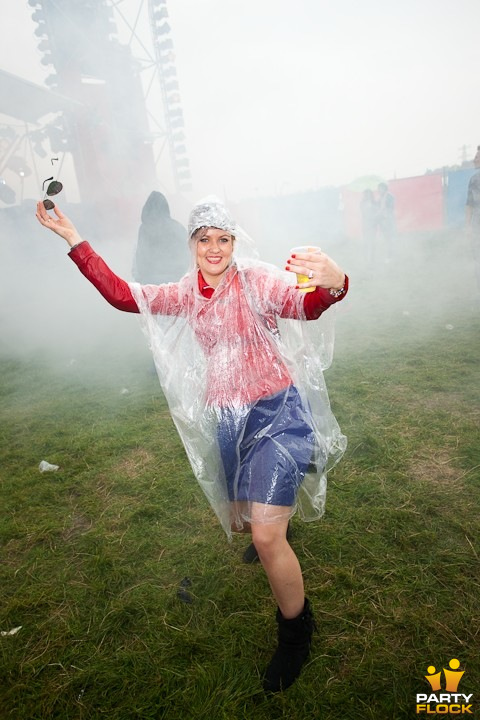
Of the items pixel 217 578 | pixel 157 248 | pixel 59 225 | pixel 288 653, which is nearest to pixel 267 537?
pixel 288 653

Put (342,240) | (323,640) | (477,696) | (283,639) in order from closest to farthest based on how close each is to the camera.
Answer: (477,696) → (283,639) → (323,640) → (342,240)

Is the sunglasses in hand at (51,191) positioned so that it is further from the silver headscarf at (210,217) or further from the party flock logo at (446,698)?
the party flock logo at (446,698)

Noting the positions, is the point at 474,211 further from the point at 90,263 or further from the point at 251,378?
the point at 90,263

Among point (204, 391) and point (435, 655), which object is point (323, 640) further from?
point (204, 391)

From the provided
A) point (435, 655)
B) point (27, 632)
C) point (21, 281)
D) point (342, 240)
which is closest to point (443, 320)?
point (435, 655)

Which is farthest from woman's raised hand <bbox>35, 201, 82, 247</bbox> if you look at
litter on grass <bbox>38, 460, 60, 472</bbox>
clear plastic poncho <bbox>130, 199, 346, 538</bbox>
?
litter on grass <bbox>38, 460, 60, 472</bbox>

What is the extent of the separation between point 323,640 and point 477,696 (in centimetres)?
54

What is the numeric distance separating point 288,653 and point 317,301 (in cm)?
128

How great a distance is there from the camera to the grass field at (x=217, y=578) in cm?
150

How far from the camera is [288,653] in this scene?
1.50m

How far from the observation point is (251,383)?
5.16 ft

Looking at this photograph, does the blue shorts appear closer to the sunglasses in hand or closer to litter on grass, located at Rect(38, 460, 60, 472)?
the sunglasses in hand

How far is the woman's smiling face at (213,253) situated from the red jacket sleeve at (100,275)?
0.34m

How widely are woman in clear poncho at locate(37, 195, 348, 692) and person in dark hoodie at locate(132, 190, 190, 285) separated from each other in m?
3.31
